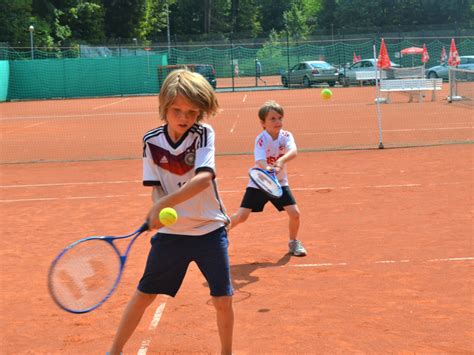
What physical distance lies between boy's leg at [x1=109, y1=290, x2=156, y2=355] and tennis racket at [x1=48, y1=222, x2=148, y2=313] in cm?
13

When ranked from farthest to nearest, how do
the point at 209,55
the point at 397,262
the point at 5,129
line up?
1. the point at 209,55
2. the point at 5,129
3. the point at 397,262

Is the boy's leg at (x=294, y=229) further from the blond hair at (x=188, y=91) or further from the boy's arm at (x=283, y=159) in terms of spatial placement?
the blond hair at (x=188, y=91)

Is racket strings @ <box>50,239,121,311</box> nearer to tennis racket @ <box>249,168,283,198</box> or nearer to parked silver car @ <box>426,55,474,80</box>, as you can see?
tennis racket @ <box>249,168,283,198</box>

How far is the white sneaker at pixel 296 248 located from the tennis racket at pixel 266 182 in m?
0.69

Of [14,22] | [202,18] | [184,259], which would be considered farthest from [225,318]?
[202,18]

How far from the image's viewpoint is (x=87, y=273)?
383 centimetres

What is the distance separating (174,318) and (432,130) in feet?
44.4

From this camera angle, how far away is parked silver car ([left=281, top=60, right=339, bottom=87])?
37.1 m

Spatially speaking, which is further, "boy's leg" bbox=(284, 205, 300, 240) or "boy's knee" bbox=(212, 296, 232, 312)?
"boy's leg" bbox=(284, 205, 300, 240)

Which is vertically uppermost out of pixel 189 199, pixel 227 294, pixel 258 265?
pixel 189 199

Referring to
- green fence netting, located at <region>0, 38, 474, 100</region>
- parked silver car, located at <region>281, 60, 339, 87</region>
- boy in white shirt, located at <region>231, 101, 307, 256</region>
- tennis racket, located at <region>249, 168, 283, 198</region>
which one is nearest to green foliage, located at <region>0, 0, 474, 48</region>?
green fence netting, located at <region>0, 38, 474, 100</region>

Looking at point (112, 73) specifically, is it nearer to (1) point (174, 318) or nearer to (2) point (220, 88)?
(2) point (220, 88)

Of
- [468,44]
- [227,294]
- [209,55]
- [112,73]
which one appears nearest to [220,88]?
[209,55]

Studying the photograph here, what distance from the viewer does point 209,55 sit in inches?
1702
